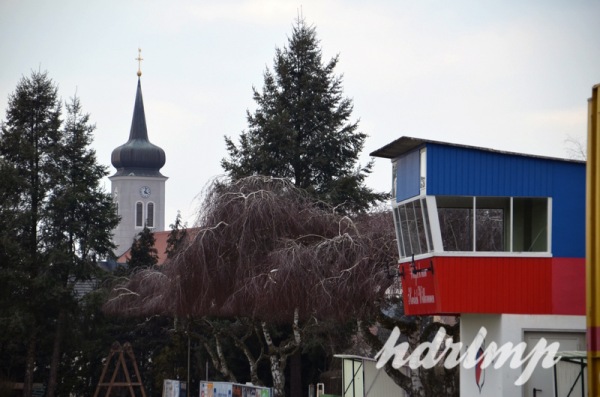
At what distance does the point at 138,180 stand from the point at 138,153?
4047 millimetres

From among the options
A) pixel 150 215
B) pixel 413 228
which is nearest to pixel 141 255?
pixel 413 228

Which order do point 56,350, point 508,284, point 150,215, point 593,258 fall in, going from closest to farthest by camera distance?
1. point 593,258
2. point 508,284
3. point 56,350
4. point 150,215

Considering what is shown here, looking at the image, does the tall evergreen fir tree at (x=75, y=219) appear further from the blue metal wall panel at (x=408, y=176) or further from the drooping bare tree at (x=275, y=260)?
the blue metal wall panel at (x=408, y=176)

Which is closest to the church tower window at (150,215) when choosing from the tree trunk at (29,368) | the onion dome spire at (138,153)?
the onion dome spire at (138,153)

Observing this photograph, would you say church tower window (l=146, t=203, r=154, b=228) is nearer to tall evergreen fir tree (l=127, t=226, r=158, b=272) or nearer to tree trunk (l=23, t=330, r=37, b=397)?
tall evergreen fir tree (l=127, t=226, r=158, b=272)

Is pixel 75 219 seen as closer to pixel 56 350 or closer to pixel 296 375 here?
pixel 56 350

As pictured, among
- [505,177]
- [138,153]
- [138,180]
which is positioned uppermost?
[138,153]

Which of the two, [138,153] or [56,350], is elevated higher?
[138,153]

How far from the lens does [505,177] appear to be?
25.3 m

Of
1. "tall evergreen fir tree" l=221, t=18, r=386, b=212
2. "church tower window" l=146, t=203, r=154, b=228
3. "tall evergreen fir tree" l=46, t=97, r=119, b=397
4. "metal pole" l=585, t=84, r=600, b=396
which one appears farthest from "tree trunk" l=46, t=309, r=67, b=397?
"church tower window" l=146, t=203, r=154, b=228

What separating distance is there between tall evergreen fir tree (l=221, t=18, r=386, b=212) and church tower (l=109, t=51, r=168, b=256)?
11489 cm

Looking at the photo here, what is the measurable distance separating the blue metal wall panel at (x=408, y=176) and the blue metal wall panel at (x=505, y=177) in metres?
0.69

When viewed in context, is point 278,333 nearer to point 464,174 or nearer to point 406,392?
point 406,392

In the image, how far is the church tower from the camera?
171000 millimetres
